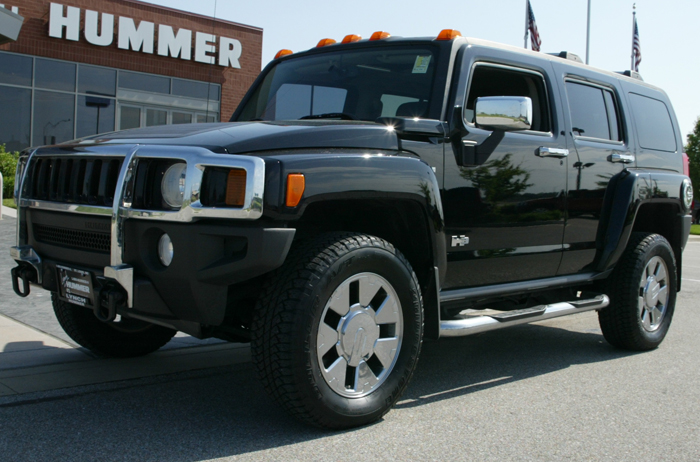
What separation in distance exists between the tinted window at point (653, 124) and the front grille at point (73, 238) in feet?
13.7

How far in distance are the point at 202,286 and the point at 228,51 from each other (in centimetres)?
2132

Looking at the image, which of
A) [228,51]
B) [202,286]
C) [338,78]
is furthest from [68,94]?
[202,286]

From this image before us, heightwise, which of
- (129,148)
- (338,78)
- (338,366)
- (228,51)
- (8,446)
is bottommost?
(8,446)

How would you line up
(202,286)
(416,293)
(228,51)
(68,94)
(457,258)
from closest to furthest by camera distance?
1. (202,286)
2. (416,293)
3. (457,258)
4. (68,94)
5. (228,51)

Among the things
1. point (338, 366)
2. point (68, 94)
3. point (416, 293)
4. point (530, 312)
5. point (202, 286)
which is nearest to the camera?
point (202, 286)

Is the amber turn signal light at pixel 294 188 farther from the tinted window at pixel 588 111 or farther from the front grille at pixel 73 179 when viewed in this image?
the tinted window at pixel 588 111

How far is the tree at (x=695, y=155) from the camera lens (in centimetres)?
5109

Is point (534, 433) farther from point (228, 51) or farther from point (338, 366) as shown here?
point (228, 51)

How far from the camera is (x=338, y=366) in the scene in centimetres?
350

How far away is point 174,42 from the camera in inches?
879

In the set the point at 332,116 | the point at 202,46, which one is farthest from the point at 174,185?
the point at 202,46

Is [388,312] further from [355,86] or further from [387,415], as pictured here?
[355,86]

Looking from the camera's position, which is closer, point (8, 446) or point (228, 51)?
point (8, 446)

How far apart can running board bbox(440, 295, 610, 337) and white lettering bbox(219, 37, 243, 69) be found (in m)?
19.7
